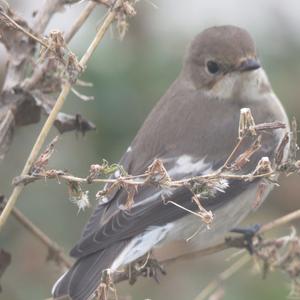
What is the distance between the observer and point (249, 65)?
12.8 feet

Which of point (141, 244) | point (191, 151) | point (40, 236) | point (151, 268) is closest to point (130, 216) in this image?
point (141, 244)

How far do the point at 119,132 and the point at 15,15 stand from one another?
1.72 metres

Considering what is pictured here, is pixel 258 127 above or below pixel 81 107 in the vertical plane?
above

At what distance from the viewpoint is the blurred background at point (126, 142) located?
371 centimetres

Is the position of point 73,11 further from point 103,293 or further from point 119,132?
point 103,293

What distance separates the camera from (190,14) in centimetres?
603

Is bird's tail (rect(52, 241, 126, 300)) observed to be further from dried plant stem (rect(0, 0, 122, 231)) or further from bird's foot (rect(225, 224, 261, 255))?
dried plant stem (rect(0, 0, 122, 231))

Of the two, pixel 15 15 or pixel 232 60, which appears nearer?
pixel 15 15

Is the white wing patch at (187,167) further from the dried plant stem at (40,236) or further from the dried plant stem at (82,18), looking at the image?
the dried plant stem at (82,18)

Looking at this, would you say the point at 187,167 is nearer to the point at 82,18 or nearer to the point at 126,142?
the point at 126,142

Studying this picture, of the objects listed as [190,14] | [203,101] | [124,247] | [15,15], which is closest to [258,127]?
[15,15]

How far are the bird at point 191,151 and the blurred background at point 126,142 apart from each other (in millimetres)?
211

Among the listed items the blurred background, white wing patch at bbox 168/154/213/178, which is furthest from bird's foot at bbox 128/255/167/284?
white wing patch at bbox 168/154/213/178

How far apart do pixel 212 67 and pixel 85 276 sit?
1.50 metres
